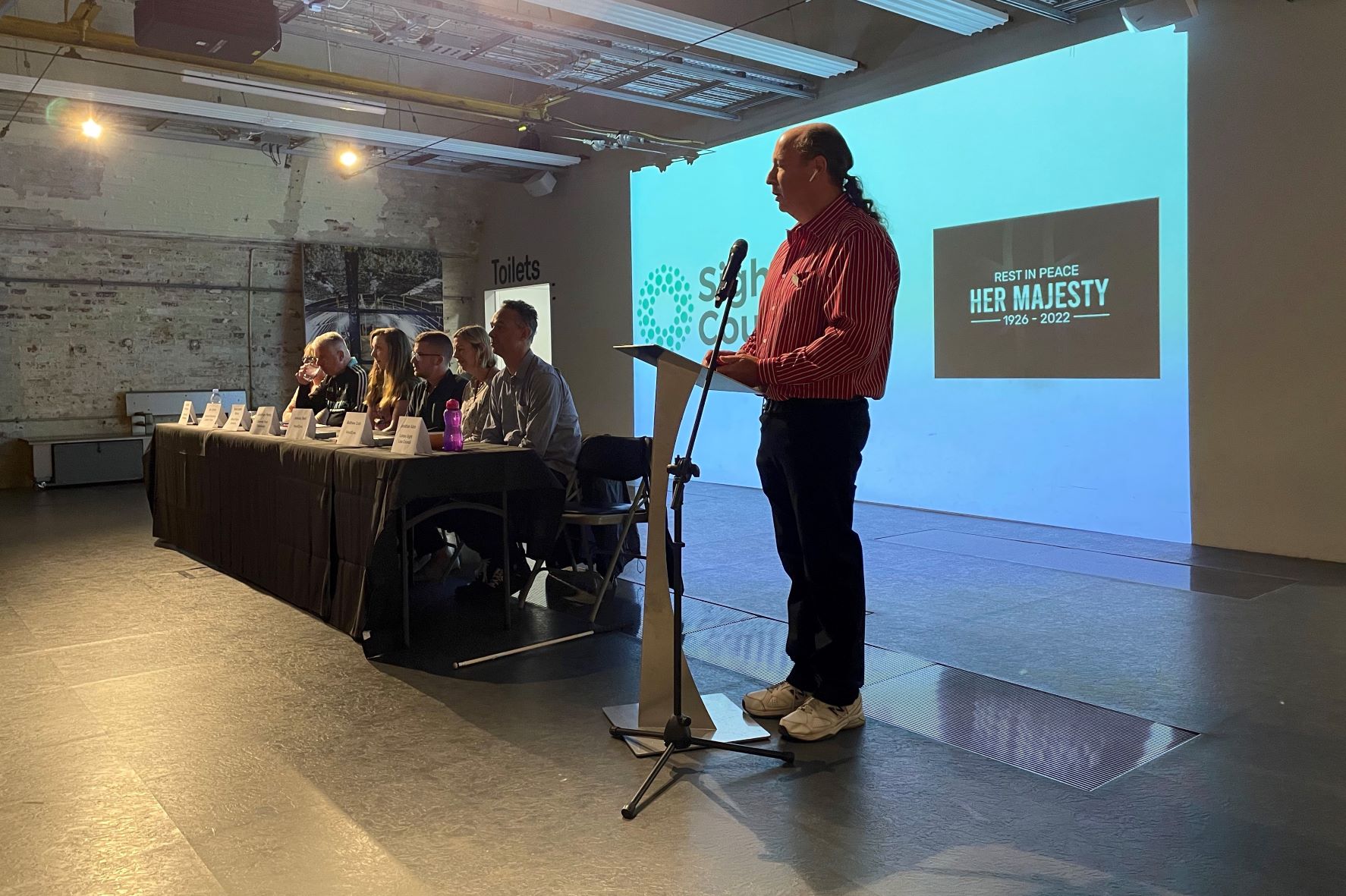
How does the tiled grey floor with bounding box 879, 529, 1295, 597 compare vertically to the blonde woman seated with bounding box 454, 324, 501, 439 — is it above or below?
below

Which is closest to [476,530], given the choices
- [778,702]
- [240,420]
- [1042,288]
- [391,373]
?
[391,373]

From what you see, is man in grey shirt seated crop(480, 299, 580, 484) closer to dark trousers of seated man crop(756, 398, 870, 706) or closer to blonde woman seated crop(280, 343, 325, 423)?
dark trousers of seated man crop(756, 398, 870, 706)

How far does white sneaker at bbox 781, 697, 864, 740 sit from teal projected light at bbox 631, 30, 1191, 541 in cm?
398

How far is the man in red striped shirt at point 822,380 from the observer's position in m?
2.56

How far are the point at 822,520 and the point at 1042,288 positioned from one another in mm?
4519

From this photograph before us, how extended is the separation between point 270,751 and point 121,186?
9317mm

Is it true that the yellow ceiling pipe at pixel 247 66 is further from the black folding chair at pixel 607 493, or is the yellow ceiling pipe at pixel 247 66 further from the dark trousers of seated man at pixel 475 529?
the black folding chair at pixel 607 493

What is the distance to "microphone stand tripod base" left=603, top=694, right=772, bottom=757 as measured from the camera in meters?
2.76

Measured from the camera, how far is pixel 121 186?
10164 mm

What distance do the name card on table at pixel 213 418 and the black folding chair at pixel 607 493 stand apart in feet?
7.66

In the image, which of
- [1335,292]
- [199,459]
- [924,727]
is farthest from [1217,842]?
[199,459]

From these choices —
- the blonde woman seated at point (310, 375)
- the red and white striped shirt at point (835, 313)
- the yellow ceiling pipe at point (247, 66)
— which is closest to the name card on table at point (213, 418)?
the blonde woman seated at point (310, 375)

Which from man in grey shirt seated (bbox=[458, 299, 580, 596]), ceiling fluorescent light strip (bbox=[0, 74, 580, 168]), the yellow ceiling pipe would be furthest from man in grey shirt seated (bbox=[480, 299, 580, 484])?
ceiling fluorescent light strip (bbox=[0, 74, 580, 168])

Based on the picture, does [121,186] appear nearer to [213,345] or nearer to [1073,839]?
[213,345]
